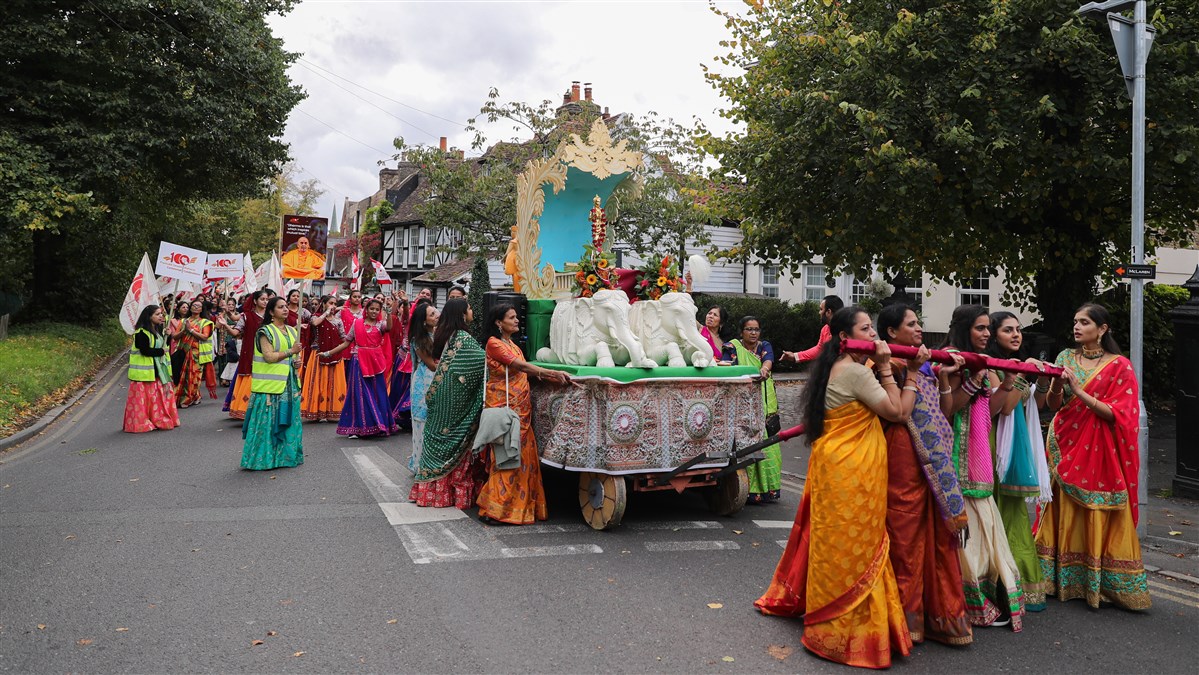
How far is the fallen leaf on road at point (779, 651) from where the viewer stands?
4.02 metres

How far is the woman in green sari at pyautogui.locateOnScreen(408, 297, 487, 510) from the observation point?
685 centimetres

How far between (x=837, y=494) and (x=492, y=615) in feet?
6.65

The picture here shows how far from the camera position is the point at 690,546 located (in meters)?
5.96

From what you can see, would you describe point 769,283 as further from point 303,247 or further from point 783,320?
point 303,247

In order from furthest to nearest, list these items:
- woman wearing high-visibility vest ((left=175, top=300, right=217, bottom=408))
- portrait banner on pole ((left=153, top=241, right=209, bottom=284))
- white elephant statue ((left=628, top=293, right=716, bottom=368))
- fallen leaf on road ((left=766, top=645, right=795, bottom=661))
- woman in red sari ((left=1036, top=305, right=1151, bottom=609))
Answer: portrait banner on pole ((left=153, top=241, right=209, bottom=284))
woman wearing high-visibility vest ((left=175, top=300, right=217, bottom=408))
white elephant statue ((left=628, top=293, right=716, bottom=368))
woman in red sari ((left=1036, top=305, right=1151, bottom=609))
fallen leaf on road ((left=766, top=645, right=795, bottom=661))

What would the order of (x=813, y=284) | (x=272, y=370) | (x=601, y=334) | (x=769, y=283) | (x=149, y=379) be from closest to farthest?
(x=601, y=334) → (x=272, y=370) → (x=149, y=379) → (x=813, y=284) → (x=769, y=283)

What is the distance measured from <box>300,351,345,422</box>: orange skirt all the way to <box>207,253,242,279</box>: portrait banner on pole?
8.60 metres

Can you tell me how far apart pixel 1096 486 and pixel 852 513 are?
1.97 metres

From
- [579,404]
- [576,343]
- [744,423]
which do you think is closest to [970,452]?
[744,423]

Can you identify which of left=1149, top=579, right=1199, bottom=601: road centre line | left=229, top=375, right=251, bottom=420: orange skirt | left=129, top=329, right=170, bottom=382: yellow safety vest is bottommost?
left=1149, top=579, right=1199, bottom=601: road centre line

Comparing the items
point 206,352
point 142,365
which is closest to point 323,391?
point 142,365

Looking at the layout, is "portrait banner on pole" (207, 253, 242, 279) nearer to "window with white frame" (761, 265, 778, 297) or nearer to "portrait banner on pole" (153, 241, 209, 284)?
→ "portrait banner on pole" (153, 241, 209, 284)

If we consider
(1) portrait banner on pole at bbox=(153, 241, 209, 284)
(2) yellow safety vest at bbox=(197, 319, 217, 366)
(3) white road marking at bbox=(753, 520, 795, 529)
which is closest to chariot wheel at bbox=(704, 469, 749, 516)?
(3) white road marking at bbox=(753, 520, 795, 529)

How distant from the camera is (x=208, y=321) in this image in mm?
14156
